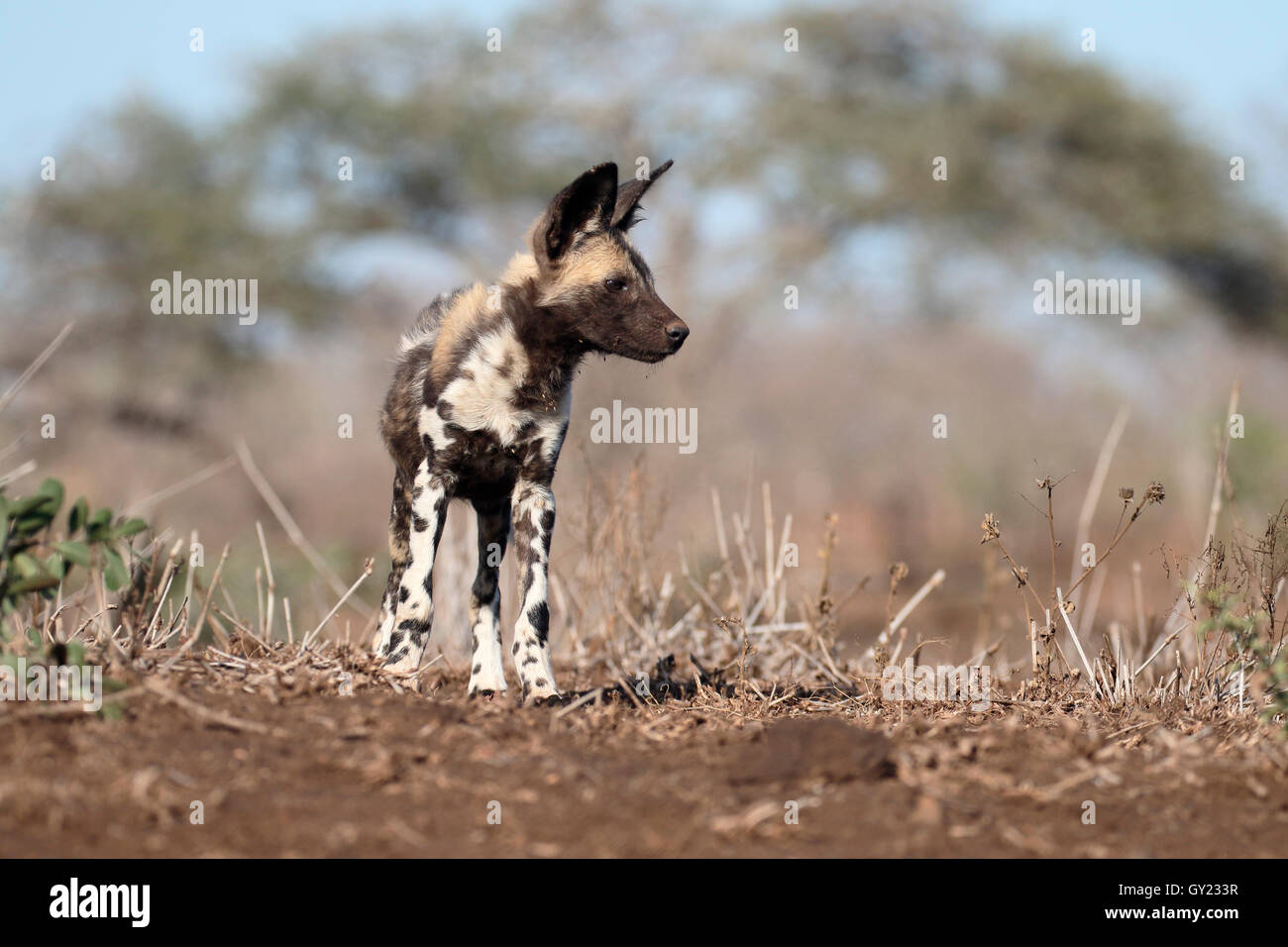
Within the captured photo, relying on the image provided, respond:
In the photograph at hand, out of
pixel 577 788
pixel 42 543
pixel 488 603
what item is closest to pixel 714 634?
pixel 488 603

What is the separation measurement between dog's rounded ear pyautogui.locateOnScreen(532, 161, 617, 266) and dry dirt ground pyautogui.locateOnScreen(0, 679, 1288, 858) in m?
2.36

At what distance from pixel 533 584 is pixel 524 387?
0.85m

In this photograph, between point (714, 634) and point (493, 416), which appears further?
point (714, 634)

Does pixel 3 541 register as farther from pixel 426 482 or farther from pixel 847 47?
pixel 847 47

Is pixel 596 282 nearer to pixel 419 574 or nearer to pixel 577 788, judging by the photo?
pixel 419 574

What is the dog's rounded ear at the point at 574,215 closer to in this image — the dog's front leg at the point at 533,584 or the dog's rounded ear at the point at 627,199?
the dog's rounded ear at the point at 627,199

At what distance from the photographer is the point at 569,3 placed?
23.5 meters

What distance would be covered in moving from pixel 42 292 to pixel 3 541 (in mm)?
20638

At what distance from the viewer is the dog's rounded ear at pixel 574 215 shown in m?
5.91

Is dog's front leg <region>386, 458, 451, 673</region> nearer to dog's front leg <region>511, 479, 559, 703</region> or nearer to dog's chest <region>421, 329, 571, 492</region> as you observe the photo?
dog's chest <region>421, 329, 571, 492</region>

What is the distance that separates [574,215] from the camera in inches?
239

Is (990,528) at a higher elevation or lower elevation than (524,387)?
lower

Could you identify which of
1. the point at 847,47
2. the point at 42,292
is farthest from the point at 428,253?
the point at 847,47

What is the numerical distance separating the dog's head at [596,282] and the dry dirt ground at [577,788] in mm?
2018
